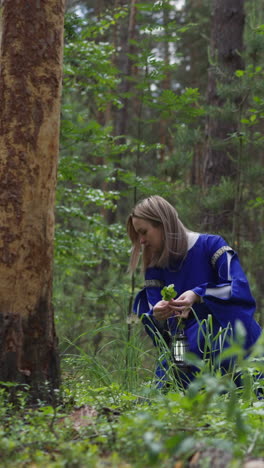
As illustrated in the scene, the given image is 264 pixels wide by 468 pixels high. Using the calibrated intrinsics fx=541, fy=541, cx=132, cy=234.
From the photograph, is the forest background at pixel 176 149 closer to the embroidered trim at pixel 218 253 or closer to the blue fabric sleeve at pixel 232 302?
the embroidered trim at pixel 218 253

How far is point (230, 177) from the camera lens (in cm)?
796

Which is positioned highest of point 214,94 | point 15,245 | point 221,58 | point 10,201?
point 221,58

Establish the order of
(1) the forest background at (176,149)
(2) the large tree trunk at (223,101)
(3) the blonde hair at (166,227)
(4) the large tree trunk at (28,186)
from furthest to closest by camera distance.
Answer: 1. (2) the large tree trunk at (223,101)
2. (1) the forest background at (176,149)
3. (3) the blonde hair at (166,227)
4. (4) the large tree trunk at (28,186)

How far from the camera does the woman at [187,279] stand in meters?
3.73

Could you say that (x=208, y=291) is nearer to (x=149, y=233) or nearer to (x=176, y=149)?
(x=149, y=233)

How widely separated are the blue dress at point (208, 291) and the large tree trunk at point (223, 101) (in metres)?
3.57

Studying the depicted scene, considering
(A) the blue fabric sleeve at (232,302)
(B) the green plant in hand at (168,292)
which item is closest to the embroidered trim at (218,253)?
(A) the blue fabric sleeve at (232,302)

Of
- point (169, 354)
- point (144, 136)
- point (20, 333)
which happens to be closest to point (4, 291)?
A: point (20, 333)

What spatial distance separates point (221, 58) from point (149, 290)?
497 cm

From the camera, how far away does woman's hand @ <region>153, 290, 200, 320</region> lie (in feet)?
11.7

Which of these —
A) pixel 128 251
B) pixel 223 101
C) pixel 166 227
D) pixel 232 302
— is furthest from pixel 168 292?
pixel 223 101

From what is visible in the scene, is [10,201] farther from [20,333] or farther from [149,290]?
[149,290]

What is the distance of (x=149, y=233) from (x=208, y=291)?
728mm

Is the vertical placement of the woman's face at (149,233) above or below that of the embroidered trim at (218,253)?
above
